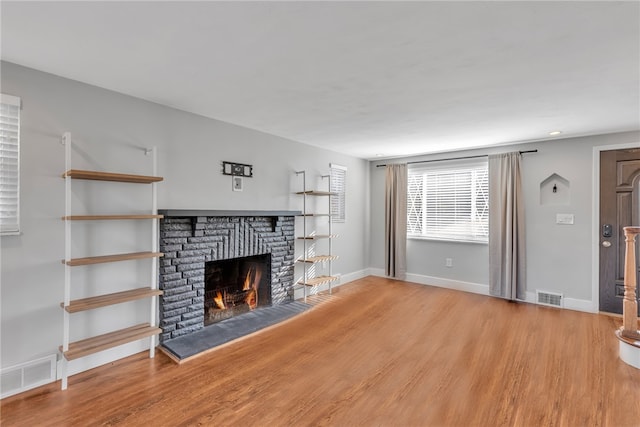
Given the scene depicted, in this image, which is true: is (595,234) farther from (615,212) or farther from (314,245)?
(314,245)

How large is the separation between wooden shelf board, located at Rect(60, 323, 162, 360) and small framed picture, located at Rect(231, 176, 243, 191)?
68.0 inches

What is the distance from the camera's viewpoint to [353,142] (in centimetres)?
455

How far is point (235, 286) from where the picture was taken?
388 cm

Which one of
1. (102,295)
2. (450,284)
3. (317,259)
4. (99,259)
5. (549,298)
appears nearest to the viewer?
(99,259)

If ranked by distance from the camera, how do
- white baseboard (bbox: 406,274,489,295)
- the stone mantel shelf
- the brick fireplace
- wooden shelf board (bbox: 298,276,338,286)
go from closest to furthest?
the stone mantel shelf, the brick fireplace, wooden shelf board (bbox: 298,276,338,286), white baseboard (bbox: 406,274,489,295)

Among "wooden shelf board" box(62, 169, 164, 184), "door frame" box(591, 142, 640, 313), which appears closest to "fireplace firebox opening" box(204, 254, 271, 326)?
"wooden shelf board" box(62, 169, 164, 184)

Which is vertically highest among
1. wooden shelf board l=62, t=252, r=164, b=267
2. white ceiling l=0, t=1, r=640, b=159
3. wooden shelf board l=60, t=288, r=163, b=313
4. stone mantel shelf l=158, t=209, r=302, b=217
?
white ceiling l=0, t=1, r=640, b=159

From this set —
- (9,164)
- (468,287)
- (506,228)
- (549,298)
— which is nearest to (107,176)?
(9,164)

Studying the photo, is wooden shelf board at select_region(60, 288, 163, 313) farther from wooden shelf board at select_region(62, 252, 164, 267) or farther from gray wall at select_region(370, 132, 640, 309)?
gray wall at select_region(370, 132, 640, 309)

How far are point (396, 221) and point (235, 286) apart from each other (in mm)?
3139

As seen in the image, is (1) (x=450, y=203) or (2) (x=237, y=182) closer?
(2) (x=237, y=182)

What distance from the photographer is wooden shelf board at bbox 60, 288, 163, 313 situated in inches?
89.1

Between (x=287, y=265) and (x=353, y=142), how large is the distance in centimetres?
206

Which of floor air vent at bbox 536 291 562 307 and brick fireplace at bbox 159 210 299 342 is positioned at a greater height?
brick fireplace at bbox 159 210 299 342
